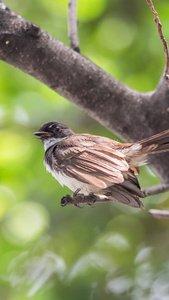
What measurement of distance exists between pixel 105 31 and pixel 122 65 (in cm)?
38

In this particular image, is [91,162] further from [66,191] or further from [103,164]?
[66,191]

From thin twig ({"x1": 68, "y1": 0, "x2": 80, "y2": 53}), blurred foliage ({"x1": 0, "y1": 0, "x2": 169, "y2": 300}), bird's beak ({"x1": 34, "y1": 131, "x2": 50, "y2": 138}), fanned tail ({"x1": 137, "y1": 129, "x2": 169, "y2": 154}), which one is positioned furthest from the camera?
blurred foliage ({"x1": 0, "y1": 0, "x2": 169, "y2": 300})

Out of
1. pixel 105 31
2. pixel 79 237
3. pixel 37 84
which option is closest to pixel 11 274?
pixel 79 237

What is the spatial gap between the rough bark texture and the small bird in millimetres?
384

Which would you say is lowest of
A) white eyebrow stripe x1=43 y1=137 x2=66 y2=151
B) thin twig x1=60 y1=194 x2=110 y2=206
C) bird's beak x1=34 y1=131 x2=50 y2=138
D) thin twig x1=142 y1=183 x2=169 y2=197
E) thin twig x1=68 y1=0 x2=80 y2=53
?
thin twig x1=142 y1=183 x2=169 y2=197

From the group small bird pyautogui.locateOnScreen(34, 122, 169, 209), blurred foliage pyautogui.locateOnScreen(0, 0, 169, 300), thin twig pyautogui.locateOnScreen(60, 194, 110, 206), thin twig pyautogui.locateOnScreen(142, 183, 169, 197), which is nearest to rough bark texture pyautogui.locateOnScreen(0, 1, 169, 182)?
thin twig pyautogui.locateOnScreen(142, 183, 169, 197)

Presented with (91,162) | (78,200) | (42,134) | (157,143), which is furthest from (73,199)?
(42,134)

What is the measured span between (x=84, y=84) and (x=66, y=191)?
145 cm

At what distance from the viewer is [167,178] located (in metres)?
3.29

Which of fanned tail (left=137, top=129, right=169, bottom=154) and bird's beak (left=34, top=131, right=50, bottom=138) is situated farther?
bird's beak (left=34, top=131, right=50, bottom=138)

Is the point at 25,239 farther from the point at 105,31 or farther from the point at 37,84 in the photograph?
the point at 105,31

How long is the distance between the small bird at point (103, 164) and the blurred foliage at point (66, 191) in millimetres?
1595

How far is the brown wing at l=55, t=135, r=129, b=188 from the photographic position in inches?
89.0

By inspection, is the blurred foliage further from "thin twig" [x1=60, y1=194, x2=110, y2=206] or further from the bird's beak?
"thin twig" [x1=60, y1=194, x2=110, y2=206]
